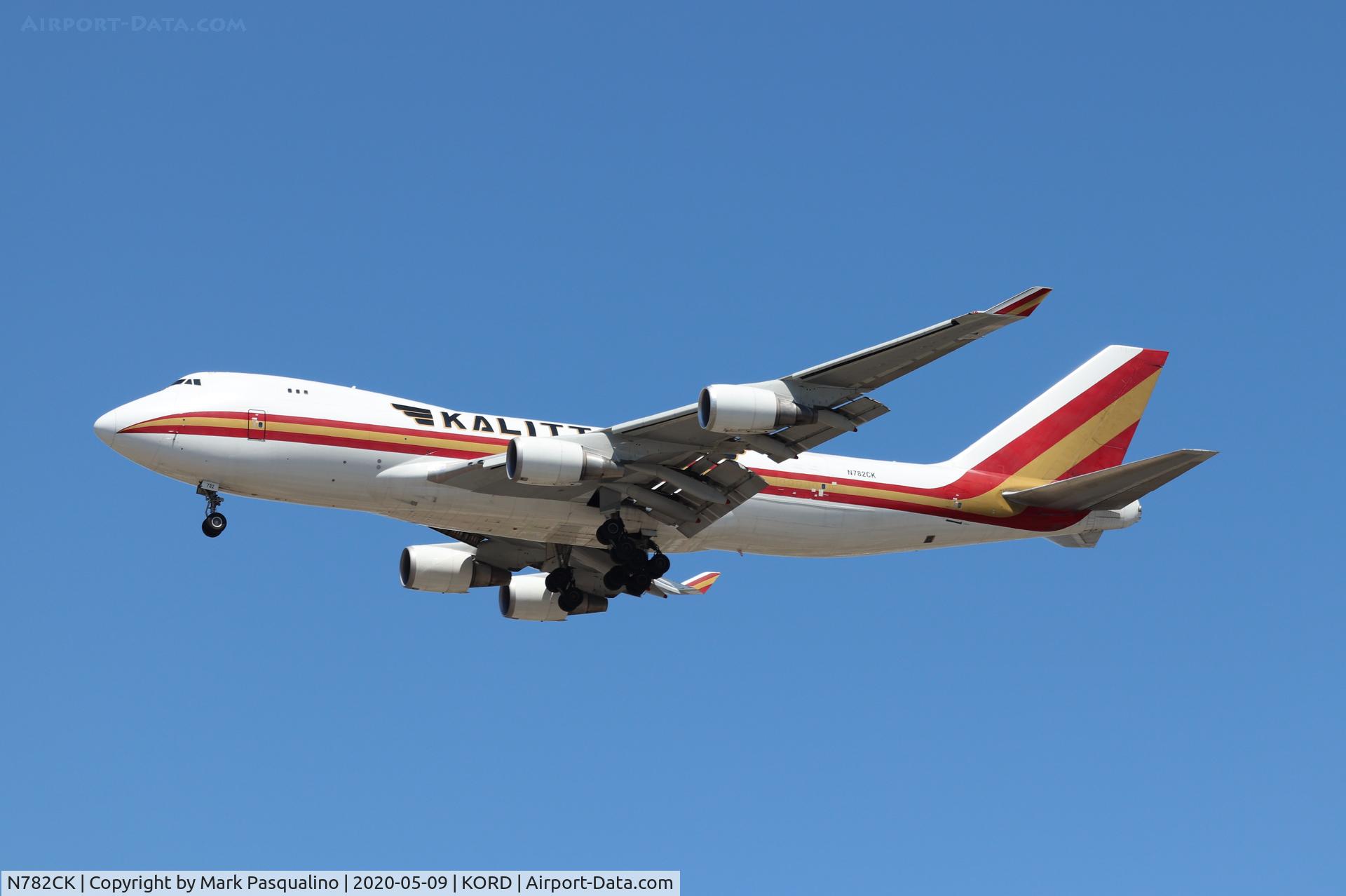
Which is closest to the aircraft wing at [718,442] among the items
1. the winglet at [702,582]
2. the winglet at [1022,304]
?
the winglet at [1022,304]

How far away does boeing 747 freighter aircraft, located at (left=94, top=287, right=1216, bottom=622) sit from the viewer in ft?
110

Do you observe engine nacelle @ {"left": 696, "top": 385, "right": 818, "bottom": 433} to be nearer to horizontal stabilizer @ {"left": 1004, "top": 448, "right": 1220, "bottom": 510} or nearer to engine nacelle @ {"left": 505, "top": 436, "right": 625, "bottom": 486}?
engine nacelle @ {"left": 505, "top": 436, "right": 625, "bottom": 486}

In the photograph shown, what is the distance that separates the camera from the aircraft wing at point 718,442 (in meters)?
31.5

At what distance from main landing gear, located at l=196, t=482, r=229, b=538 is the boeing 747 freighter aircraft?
3 cm

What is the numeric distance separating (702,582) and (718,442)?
29.8ft

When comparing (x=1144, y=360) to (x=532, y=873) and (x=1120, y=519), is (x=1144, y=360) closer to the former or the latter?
(x=1120, y=519)

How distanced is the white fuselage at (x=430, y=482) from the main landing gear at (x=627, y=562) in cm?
37

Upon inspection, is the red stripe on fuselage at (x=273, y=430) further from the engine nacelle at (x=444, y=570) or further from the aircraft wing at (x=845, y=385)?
the engine nacelle at (x=444, y=570)

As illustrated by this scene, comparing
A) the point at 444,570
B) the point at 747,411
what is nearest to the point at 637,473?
the point at 747,411

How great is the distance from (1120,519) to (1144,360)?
5209mm

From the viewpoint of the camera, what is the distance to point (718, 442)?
35.5 meters

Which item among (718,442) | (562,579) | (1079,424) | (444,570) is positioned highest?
(1079,424)

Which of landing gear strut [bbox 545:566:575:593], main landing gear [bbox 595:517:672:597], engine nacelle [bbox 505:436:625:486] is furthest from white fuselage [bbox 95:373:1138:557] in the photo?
landing gear strut [bbox 545:566:575:593]

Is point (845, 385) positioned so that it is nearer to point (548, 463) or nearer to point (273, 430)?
A: point (548, 463)
